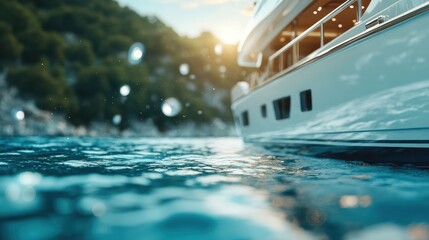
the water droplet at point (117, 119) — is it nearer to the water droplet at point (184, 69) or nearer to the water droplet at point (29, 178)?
the water droplet at point (184, 69)

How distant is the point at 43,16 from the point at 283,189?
47.0m

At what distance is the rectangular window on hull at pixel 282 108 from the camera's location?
6.76m

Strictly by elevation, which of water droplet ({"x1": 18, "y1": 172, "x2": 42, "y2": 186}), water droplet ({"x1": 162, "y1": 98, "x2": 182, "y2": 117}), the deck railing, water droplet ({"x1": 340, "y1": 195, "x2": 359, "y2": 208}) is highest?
water droplet ({"x1": 162, "y1": 98, "x2": 182, "y2": 117})

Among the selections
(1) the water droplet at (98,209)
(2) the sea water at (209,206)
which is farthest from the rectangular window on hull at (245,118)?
(1) the water droplet at (98,209)

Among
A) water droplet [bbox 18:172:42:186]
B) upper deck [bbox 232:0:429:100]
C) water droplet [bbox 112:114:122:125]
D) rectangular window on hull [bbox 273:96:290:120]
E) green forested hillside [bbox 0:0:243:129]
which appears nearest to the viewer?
water droplet [bbox 18:172:42:186]

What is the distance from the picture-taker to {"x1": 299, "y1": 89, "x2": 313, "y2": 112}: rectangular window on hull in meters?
5.77

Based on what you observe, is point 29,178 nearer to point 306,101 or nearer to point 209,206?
point 209,206

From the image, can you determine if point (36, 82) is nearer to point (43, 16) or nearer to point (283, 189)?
point (43, 16)

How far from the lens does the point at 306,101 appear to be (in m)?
5.86

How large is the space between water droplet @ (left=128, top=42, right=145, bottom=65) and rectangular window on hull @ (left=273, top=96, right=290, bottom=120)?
143ft

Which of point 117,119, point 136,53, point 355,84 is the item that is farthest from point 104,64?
point 355,84

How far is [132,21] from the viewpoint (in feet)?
175

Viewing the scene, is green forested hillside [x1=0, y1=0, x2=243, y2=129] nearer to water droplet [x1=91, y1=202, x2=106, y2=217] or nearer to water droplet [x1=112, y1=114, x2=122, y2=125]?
water droplet [x1=112, y1=114, x2=122, y2=125]

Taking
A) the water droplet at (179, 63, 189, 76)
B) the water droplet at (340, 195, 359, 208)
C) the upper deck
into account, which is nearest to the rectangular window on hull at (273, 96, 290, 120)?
the upper deck
